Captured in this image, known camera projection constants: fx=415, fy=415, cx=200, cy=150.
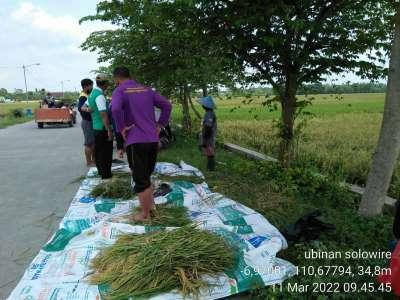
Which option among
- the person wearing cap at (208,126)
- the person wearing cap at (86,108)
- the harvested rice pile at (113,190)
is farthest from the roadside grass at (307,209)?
the person wearing cap at (86,108)

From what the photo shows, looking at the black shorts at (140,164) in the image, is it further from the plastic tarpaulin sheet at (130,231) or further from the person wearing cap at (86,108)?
the person wearing cap at (86,108)

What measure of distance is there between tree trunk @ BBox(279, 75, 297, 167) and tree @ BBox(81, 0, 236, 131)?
1085mm

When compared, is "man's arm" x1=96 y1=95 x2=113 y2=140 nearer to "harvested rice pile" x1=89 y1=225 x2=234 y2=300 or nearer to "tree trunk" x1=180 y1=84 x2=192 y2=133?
"harvested rice pile" x1=89 y1=225 x2=234 y2=300

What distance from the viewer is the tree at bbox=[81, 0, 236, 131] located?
6891 millimetres

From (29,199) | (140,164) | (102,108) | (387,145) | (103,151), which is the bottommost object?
(29,199)

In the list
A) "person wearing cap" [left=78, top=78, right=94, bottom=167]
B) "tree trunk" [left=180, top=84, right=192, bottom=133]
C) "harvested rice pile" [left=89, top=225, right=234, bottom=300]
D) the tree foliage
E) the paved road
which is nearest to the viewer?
"harvested rice pile" [left=89, top=225, right=234, bottom=300]

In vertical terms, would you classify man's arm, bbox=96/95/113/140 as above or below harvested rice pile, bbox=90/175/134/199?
above

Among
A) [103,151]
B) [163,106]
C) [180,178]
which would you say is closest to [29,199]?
[103,151]

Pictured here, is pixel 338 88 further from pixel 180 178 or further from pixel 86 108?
pixel 86 108

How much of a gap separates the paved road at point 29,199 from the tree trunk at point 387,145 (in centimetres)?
393

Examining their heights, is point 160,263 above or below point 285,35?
below

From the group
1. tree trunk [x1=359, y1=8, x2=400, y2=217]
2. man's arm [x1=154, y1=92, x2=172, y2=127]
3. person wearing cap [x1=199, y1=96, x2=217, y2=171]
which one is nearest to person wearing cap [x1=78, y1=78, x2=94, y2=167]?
person wearing cap [x1=199, y1=96, x2=217, y2=171]

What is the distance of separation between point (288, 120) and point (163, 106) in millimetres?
2823

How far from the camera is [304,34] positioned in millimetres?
6727
